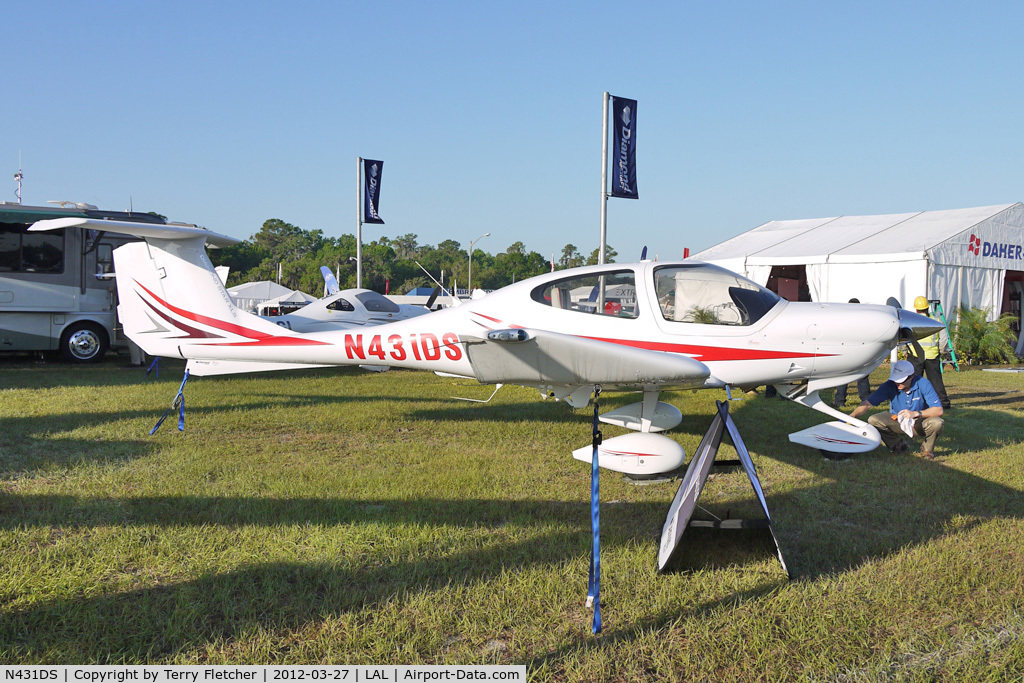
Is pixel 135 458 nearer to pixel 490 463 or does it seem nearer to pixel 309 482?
pixel 309 482

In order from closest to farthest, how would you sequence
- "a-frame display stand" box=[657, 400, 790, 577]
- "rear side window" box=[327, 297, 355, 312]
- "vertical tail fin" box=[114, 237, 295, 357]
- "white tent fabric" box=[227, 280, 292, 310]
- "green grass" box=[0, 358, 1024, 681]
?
"green grass" box=[0, 358, 1024, 681] < "a-frame display stand" box=[657, 400, 790, 577] < "vertical tail fin" box=[114, 237, 295, 357] < "rear side window" box=[327, 297, 355, 312] < "white tent fabric" box=[227, 280, 292, 310]

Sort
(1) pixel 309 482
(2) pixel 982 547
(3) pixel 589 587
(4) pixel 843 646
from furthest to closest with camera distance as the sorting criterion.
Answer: (1) pixel 309 482, (2) pixel 982 547, (3) pixel 589 587, (4) pixel 843 646

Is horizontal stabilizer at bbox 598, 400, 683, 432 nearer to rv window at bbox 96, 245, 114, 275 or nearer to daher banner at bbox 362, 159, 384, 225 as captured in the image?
rv window at bbox 96, 245, 114, 275

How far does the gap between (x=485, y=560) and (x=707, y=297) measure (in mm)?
3307

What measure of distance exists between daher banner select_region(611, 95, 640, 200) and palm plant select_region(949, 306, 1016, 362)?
8.44 metres

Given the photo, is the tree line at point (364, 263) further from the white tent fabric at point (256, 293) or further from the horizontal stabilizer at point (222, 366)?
the horizontal stabilizer at point (222, 366)

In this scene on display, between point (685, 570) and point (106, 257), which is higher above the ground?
point (106, 257)

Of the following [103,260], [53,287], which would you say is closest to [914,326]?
[103,260]

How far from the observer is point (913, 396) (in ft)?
22.0

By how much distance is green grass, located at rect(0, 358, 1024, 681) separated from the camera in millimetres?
2811

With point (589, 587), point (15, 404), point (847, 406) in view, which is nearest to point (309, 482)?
point (589, 587)

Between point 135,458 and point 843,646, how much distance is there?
19.4 ft

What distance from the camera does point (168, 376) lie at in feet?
39.8
